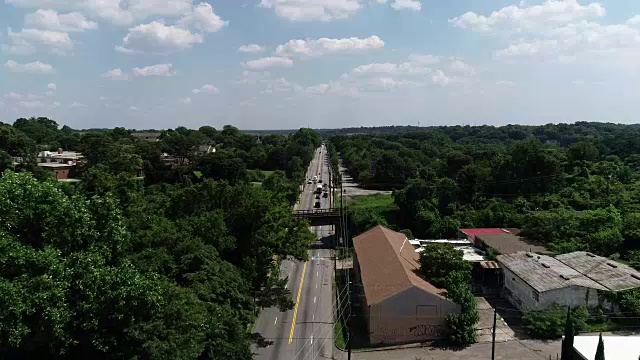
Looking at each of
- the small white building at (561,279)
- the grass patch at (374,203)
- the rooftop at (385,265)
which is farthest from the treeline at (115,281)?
the grass patch at (374,203)

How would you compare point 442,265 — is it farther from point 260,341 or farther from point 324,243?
point 324,243

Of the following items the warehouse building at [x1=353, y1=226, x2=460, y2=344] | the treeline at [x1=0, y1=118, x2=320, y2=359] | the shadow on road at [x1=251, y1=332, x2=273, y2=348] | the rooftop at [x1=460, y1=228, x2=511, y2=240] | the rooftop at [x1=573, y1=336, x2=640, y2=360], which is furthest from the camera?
the rooftop at [x1=460, y1=228, x2=511, y2=240]

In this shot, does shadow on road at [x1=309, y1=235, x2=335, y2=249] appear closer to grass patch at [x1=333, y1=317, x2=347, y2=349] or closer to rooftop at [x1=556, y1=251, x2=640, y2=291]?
grass patch at [x1=333, y1=317, x2=347, y2=349]

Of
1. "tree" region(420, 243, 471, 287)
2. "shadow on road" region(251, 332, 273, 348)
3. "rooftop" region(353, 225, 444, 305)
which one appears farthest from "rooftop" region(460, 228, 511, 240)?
"shadow on road" region(251, 332, 273, 348)

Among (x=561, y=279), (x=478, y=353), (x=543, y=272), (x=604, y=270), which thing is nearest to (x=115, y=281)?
(x=478, y=353)

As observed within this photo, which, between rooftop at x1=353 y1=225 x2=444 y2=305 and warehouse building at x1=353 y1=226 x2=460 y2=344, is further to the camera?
rooftop at x1=353 y1=225 x2=444 y2=305

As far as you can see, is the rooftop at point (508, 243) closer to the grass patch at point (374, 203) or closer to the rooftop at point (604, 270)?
the rooftop at point (604, 270)

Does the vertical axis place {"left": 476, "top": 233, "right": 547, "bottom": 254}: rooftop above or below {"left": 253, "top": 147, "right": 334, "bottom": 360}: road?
above
